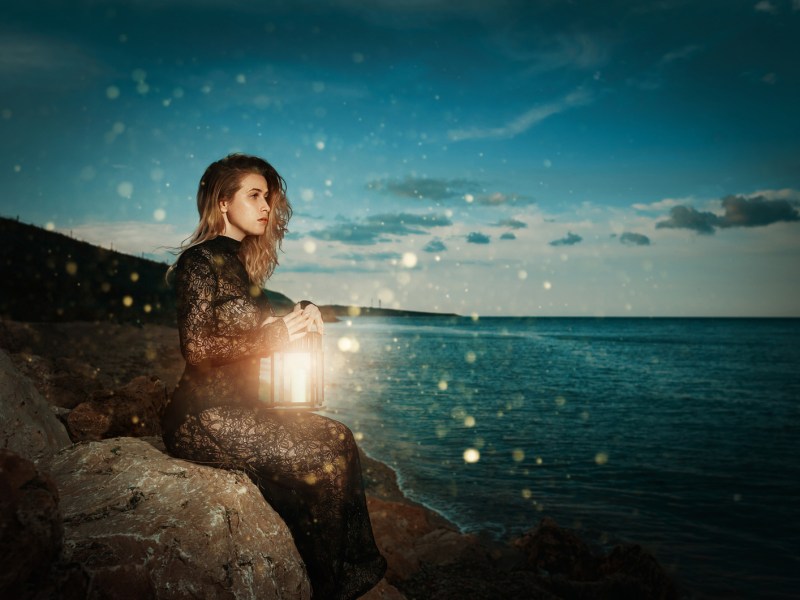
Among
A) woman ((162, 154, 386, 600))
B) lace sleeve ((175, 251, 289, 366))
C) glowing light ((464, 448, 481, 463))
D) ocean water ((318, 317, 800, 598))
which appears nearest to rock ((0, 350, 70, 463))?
woman ((162, 154, 386, 600))

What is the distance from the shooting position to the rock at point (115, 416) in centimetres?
497

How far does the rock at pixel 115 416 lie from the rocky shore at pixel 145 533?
12 mm

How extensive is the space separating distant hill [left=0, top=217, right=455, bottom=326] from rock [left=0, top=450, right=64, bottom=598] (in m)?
28.0

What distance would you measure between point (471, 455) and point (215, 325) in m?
12.7

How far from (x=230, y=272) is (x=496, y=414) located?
19.6 m

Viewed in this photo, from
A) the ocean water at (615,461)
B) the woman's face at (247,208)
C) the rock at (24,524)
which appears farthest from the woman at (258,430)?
the ocean water at (615,461)

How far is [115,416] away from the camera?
5.00 meters

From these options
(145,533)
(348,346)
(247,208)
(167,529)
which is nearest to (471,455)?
(247,208)

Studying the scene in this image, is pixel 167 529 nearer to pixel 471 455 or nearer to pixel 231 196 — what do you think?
pixel 231 196

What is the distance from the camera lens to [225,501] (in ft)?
10.7

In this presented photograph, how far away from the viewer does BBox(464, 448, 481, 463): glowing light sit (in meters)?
14.4

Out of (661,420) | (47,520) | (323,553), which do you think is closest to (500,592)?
(323,553)

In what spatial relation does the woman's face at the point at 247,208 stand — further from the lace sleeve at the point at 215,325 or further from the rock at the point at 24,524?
the rock at the point at 24,524

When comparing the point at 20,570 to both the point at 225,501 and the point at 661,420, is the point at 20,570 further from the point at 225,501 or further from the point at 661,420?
the point at 661,420
